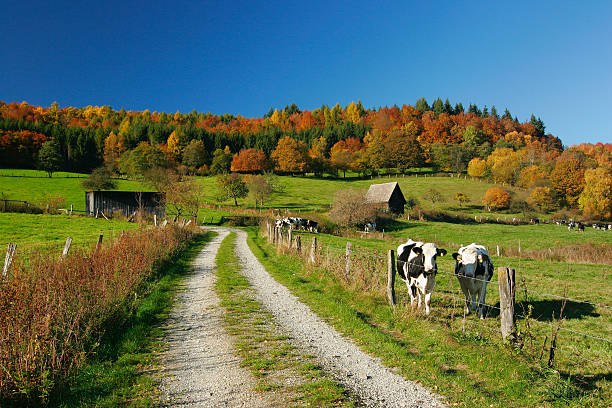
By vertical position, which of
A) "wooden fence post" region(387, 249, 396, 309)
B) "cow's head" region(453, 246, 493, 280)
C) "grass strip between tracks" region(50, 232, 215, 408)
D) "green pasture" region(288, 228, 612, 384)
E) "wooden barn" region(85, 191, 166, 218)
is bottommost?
"green pasture" region(288, 228, 612, 384)

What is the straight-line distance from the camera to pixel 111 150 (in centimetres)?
9981

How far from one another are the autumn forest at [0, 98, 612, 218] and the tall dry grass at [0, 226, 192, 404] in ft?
231

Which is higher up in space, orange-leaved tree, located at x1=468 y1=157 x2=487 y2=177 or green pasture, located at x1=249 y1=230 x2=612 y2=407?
orange-leaved tree, located at x1=468 y1=157 x2=487 y2=177

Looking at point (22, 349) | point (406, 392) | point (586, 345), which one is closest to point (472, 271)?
point (586, 345)

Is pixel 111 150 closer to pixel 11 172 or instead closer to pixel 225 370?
pixel 11 172

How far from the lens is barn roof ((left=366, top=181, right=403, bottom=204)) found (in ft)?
195

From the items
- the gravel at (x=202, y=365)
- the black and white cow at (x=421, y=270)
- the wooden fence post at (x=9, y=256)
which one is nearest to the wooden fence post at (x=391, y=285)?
the black and white cow at (x=421, y=270)

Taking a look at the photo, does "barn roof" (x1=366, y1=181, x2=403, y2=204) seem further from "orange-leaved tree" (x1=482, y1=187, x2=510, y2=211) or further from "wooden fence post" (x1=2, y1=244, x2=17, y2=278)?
"wooden fence post" (x1=2, y1=244, x2=17, y2=278)

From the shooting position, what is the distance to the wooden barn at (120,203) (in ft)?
136

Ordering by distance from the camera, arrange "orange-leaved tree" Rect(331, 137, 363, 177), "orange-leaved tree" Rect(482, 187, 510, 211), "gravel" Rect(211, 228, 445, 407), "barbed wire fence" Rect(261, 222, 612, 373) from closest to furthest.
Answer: "gravel" Rect(211, 228, 445, 407)
"barbed wire fence" Rect(261, 222, 612, 373)
"orange-leaved tree" Rect(482, 187, 510, 211)
"orange-leaved tree" Rect(331, 137, 363, 177)

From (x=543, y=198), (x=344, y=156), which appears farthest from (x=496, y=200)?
(x=344, y=156)

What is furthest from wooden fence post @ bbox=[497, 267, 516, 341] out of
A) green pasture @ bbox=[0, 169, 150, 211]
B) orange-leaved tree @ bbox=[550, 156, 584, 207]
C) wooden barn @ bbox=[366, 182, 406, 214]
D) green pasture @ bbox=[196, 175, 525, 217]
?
orange-leaved tree @ bbox=[550, 156, 584, 207]

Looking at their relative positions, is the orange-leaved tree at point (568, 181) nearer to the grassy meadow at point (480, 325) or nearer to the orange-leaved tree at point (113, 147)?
the grassy meadow at point (480, 325)

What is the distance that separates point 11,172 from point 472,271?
307 ft
